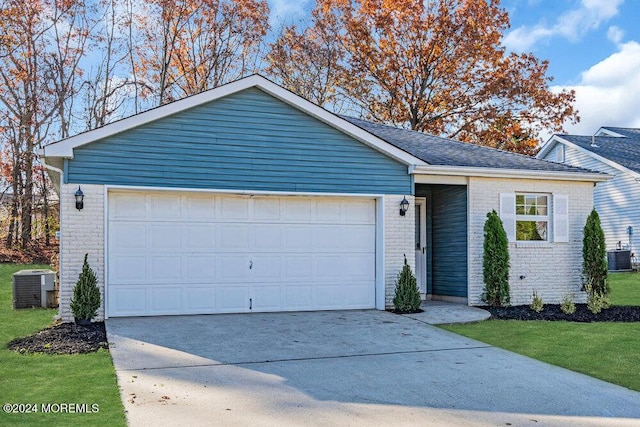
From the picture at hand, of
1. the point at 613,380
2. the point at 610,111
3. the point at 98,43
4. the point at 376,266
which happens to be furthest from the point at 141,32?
the point at 610,111

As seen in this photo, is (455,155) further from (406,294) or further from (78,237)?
(78,237)

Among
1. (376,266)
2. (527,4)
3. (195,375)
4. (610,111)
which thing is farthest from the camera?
(610,111)

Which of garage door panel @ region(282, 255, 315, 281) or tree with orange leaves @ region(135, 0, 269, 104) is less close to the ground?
tree with orange leaves @ region(135, 0, 269, 104)

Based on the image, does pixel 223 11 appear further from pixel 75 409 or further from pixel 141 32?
pixel 75 409

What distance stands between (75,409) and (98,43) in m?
23.3

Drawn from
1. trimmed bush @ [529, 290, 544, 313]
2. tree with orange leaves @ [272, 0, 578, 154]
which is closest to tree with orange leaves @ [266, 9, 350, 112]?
tree with orange leaves @ [272, 0, 578, 154]

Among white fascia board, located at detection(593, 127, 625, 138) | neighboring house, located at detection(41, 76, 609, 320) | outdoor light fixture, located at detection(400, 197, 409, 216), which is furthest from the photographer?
white fascia board, located at detection(593, 127, 625, 138)

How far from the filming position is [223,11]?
25594 millimetres

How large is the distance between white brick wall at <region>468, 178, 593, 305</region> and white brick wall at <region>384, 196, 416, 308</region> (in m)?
1.62

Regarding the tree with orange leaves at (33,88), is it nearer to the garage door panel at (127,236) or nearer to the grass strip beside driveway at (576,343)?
the garage door panel at (127,236)

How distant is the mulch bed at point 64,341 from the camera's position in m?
8.02

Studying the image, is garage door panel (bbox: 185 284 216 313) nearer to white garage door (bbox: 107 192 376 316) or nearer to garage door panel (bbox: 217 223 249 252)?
white garage door (bbox: 107 192 376 316)

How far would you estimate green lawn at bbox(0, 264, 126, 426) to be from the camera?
16.5 ft

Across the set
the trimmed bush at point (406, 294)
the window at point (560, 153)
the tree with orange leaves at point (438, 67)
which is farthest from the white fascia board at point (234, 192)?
the window at point (560, 153)
